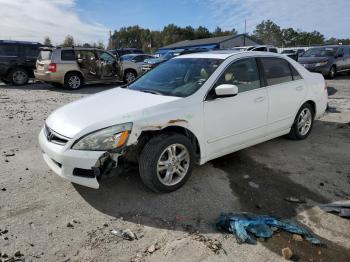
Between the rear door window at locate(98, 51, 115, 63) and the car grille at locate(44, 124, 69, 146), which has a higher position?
the rear door window at locate(98, 51, 115, 63)

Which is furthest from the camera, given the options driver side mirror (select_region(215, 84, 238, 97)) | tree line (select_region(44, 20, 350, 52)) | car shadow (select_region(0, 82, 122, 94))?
tree line (select_region(44, 20, 350, 52))

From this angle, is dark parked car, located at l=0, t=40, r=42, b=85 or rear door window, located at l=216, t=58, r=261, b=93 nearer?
rear door window, located at l=216, t=58, r=261, b=93

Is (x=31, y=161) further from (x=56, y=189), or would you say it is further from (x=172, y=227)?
(x=172, y=227)

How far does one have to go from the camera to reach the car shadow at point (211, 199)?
10.2 ft

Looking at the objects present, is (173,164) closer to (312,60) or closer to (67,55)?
(67,55)

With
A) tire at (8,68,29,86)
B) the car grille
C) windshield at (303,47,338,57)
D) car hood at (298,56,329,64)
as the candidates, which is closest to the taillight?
tire at (8,68,29,86)

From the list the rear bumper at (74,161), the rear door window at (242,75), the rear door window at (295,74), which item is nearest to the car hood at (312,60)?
the rear door window at (295,74)

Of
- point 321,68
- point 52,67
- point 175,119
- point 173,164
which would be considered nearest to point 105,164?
point 173,164

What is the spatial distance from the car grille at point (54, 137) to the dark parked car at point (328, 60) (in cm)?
1421

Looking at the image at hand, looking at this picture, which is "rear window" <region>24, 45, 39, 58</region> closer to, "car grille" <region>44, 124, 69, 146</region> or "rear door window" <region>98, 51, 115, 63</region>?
"rear door window" <region>98, 51, 115, 63</region>

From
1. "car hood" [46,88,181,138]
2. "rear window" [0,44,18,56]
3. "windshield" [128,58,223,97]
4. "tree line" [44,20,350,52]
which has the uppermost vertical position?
"tree line" [44,20,350,52]

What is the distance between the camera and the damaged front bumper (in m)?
3.23

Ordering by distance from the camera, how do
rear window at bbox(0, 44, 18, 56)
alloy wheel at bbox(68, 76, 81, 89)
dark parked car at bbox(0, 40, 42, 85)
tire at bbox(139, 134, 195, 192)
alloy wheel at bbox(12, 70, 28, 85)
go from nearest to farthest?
tire at bbox(139, 134, 195, 192) → alloy wheel at bbox(68, 76, 81, 89) → rear window at bbox(0, 44, 18, 56) → dark parked car at bbox(0, 40, 42, 85) → alloy wheel at bbox(12, 70, 28, 85)

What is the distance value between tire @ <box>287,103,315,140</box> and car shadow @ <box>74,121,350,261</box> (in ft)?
3.97
